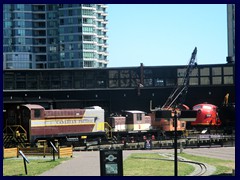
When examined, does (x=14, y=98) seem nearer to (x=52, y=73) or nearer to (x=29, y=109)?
(x=52, y=73)

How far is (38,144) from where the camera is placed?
4031cm

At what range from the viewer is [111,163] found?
16125 mm

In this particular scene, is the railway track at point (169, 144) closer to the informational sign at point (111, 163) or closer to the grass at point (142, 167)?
the grass at point (142, 167)

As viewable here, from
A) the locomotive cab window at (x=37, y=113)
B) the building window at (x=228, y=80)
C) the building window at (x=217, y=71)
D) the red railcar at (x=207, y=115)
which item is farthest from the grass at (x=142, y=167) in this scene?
the building window at (x=228, y=80)

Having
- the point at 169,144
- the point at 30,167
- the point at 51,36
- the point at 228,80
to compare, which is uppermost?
the point at 51,36

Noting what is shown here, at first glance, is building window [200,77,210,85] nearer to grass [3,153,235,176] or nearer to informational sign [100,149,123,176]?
grass [3,153,235,176]

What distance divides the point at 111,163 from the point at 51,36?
105m

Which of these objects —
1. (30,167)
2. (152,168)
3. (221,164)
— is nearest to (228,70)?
(221,164)

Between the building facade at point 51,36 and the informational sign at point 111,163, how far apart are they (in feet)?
323

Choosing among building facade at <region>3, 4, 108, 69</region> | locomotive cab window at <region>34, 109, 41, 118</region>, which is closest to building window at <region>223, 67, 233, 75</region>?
locomotive cab window at <region>34, 109, 41, 118</region>

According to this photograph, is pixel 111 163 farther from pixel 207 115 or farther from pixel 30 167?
pixel 207 115

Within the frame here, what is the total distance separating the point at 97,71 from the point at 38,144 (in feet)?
61.5

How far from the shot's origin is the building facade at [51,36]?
114031mm
